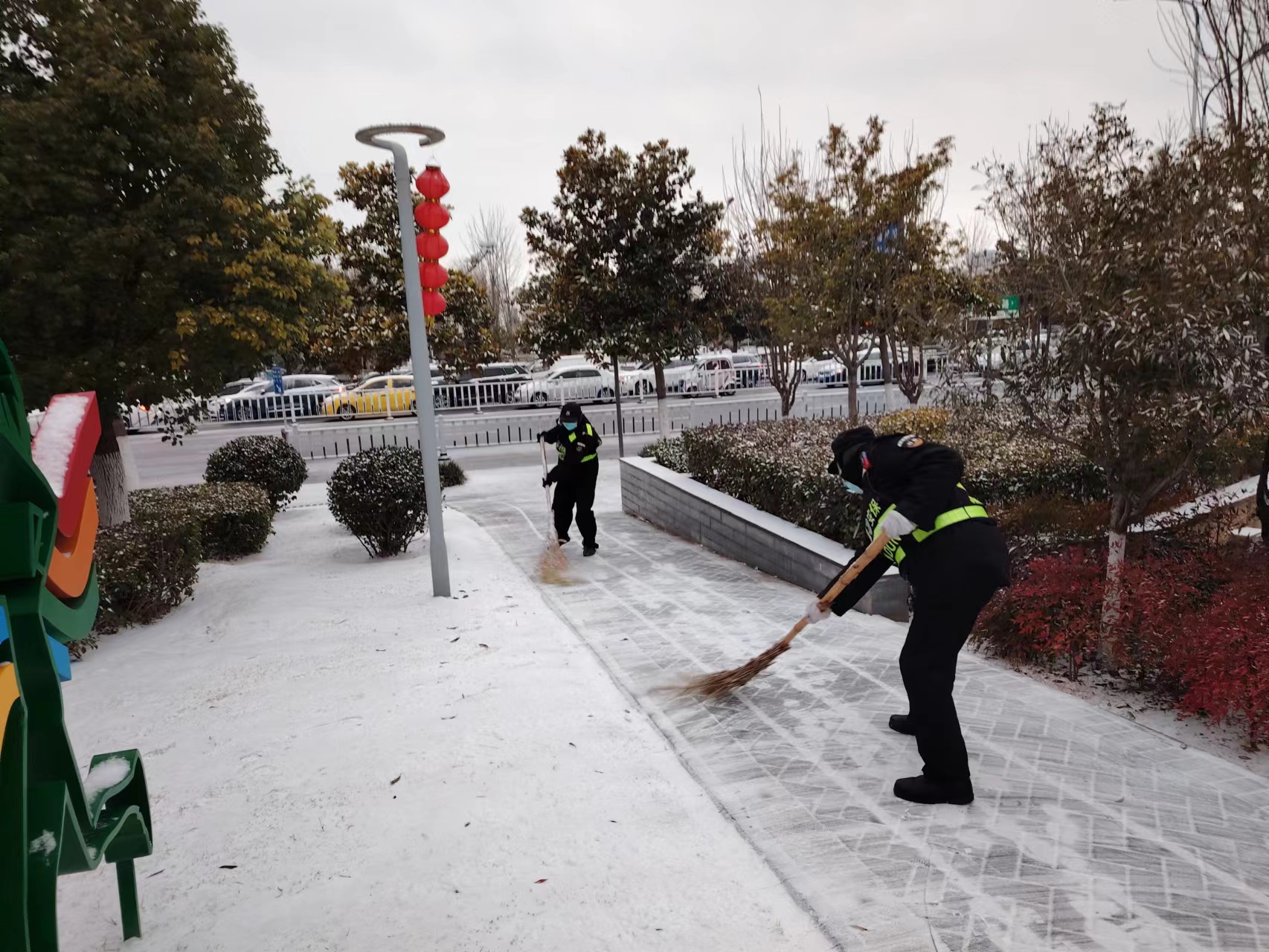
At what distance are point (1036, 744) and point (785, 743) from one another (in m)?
1.12

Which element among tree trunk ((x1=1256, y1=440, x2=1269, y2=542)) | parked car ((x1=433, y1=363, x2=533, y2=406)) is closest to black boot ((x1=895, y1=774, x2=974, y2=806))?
tree trunk ((x1=1256, y1=440, x2=1269, y2=542))

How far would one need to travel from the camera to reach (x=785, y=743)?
4.04 m

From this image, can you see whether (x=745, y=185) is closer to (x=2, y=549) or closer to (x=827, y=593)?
(x=827, y=593)

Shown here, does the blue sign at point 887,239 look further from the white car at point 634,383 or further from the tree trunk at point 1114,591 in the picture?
the white car at point 634,383

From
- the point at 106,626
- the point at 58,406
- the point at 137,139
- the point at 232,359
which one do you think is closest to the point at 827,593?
the point at 58,406

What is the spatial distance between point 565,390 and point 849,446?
2378 centimetres

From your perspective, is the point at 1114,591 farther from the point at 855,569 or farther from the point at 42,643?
the point at 42,643

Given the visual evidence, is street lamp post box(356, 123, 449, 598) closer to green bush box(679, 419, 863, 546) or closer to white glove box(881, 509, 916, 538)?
green bush box(679, 419, 863, 546)

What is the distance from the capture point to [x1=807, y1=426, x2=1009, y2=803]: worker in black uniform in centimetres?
346

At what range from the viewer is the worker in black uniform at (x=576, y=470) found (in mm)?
8047

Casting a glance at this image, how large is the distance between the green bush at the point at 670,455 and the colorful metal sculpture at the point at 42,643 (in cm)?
789

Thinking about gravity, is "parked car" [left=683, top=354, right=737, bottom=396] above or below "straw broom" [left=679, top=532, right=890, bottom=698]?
above

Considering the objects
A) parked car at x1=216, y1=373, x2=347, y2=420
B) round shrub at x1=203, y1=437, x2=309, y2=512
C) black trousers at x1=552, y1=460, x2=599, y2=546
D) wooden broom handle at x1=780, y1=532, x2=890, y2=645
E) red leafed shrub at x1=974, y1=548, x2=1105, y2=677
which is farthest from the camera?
parked car at x1=216, y1=373, x2=347, y2=420

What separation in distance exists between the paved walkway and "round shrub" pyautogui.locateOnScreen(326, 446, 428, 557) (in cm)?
315
